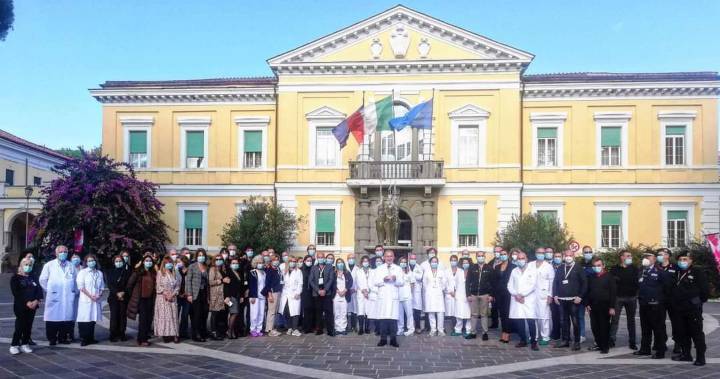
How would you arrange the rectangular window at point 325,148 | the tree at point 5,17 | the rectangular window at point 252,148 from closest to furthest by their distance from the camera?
the tree at point 5,17, the rectangular window at point 325,148, the rectangular window at point 252,148

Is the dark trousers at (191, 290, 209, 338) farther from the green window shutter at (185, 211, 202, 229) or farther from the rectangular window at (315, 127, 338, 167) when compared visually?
the green window shutter at (185, 211, 202, 229)

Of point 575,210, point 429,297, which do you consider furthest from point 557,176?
point 429,297

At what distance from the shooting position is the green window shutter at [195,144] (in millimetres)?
30111

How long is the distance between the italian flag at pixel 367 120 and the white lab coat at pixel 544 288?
10.2 m

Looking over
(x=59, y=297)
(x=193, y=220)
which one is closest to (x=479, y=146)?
(x=193, y=220)

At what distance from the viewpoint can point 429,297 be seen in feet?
46.3

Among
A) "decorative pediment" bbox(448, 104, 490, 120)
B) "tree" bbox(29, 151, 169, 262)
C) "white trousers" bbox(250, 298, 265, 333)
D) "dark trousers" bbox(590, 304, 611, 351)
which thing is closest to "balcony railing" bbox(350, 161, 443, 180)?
"decorative pediment" bbox(448, 104, 490, 120)

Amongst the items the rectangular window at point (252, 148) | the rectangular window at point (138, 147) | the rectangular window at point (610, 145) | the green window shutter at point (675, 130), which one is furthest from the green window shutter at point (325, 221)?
the green window shutter at point (675, 130)

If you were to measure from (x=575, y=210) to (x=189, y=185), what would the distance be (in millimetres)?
18442

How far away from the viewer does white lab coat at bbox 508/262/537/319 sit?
12.1m

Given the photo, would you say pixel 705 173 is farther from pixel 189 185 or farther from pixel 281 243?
pixel 189 185

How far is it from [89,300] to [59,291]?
0.58 meters

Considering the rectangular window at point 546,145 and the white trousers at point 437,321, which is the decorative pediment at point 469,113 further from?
the white trousers at point 437,321

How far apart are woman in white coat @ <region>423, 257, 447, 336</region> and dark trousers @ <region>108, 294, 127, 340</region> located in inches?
261
